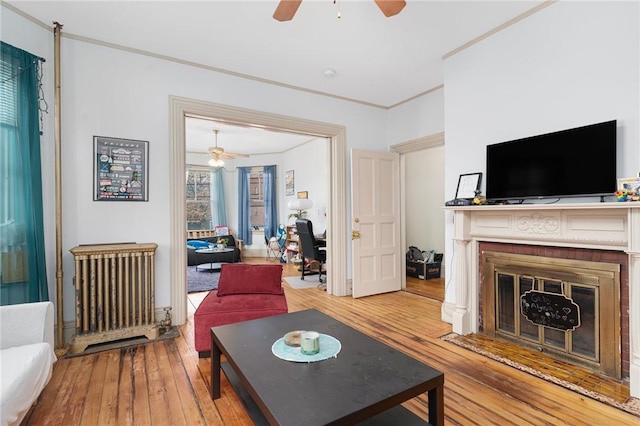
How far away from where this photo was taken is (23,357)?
5.40ft

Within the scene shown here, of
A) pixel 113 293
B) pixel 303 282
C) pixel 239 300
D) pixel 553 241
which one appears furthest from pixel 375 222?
pixel 113 293

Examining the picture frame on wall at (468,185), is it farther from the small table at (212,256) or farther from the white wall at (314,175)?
the small table at (212,256)

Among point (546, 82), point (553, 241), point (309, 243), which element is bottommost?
point (309, 243)

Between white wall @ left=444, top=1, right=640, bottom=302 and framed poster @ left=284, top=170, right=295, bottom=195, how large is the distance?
5.00 meters

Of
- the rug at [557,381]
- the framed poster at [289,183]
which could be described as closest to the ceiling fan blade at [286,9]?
the rug at [557,381]

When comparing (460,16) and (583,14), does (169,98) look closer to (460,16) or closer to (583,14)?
(460,16)

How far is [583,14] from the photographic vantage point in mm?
2373

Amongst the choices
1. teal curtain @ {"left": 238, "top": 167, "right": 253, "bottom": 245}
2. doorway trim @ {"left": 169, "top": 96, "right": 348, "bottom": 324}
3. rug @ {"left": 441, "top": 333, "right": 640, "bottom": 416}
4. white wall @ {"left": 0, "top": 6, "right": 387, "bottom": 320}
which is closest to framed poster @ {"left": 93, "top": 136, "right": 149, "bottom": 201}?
white wall @ {"left": 0, "top": 6, "right": 387, "bottom": 320}

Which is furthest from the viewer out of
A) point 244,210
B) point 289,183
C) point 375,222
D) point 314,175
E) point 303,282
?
point 244,210

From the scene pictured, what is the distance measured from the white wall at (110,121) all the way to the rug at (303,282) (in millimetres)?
2293

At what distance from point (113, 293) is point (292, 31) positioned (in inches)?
115

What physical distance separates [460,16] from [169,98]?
295 cm

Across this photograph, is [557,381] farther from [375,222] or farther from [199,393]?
[375,222]

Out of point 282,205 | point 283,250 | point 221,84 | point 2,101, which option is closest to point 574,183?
point 221,84
